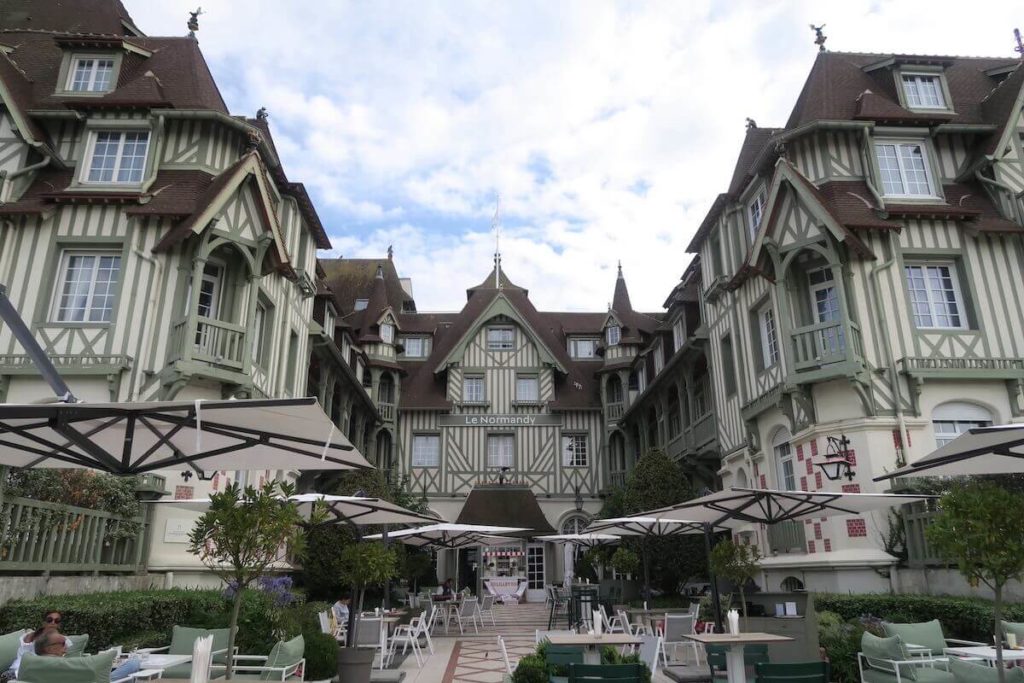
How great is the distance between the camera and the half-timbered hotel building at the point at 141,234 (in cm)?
1283

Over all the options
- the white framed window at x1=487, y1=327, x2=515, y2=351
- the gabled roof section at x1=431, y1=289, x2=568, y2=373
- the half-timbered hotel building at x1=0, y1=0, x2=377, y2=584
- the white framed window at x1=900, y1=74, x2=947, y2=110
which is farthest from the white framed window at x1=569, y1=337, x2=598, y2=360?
the white framed window at x1=900, y1=74, x2=947, y2=110

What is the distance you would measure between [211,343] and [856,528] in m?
12.2

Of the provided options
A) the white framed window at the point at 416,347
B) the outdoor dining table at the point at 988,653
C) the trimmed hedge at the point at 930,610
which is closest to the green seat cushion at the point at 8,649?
the outdoor dining table at the point at 988,653

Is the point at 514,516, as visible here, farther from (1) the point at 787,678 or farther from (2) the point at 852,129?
(1) the point at 787,678

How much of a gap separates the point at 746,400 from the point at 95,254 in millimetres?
14122

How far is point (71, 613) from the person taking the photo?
25.6 feet

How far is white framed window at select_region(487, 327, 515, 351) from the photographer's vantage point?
27891mm

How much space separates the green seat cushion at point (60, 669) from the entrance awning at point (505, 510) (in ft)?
60.5

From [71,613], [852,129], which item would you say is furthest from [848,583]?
[71,613]

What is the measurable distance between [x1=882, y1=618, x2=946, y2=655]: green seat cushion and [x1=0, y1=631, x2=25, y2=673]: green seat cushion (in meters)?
9.16

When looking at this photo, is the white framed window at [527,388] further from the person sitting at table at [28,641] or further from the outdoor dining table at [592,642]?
the person sitting at table at [28,641]

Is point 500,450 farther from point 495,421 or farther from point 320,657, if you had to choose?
point 320,657

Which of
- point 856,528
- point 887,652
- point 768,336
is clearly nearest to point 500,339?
point 768,336

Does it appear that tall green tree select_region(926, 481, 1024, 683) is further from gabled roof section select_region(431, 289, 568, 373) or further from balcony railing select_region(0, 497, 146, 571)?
gabled roof section select_region(431, 289, 568, 373)
